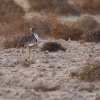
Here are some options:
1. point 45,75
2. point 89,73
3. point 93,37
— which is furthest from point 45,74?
point 93,37

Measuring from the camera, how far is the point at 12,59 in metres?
13.6

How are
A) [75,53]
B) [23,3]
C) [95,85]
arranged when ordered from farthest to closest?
[23,3], [75,53], [95,85]

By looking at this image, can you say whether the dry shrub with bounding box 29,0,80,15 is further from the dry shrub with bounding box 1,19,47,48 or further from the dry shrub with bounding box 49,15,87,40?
the dry shrub with bounding box 49,15,87,40

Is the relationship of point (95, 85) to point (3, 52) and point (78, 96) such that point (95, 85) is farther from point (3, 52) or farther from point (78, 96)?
point (3, 52)

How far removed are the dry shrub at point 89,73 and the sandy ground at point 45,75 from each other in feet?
0.50

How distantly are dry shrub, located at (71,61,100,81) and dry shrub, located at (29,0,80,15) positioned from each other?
16420mm

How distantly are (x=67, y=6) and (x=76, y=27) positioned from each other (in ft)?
37.0

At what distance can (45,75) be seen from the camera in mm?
11602

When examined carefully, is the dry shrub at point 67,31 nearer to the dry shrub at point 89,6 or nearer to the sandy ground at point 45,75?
the sandy ground at point 45,75

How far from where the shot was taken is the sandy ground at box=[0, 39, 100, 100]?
33.2 feet

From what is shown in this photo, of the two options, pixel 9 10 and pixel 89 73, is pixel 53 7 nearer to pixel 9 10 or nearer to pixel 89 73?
pixel 9 10

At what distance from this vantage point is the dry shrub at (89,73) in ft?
36.6

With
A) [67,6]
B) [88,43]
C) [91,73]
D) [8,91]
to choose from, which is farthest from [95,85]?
[67,6]

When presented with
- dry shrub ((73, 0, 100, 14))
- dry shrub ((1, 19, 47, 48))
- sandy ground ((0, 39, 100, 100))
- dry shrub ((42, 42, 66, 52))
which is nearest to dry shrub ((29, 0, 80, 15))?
dry shrub ((73, 0, 100, 14))
